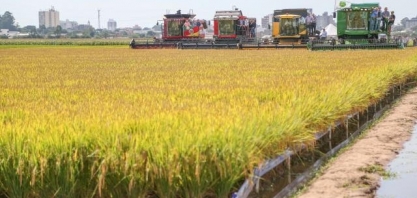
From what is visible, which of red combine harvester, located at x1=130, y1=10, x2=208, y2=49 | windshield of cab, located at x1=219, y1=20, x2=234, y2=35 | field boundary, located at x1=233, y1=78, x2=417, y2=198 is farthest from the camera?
red combine harvester, located at x1=130, y1=10, x2=208, y2=49

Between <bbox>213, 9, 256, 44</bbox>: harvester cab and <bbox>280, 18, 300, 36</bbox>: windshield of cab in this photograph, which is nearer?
<bbox>280, 18, 300, 36</bbox>: windshield of cab

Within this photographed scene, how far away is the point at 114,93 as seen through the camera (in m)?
11.2

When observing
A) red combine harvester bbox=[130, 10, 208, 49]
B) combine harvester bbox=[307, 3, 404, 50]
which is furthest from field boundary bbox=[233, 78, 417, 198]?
red combine harvester bbox=[130, 10, 208, 49]

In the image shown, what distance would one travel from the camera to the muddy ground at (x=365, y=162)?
7.08 meters

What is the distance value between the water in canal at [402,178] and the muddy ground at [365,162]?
0.09 meters

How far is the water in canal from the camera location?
23.3 feet

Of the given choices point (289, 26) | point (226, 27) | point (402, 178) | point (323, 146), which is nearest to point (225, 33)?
point (226, 27)

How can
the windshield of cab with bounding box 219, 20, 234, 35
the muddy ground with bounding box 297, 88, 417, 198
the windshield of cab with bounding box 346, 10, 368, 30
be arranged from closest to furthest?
1. the muddy ground with bounding box 297, 88, 417, 198
2. the windshield of cab with bounding box 346, 10, 368, 30
3. the windshield of cab with bounding box 219, 20, 234, 35

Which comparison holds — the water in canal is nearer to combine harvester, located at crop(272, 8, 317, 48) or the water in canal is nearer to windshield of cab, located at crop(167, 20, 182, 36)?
combine harvester, located at crop(272, 8, 317, 48)

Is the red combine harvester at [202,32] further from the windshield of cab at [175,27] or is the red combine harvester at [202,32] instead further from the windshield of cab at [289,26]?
the windshield of cab at [289,26]

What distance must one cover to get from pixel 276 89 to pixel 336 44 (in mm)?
24831

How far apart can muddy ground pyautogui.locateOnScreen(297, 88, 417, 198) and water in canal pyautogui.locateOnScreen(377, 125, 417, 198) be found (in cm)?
9

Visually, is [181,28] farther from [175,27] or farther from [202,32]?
[202,32]

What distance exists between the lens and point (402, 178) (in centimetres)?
782
